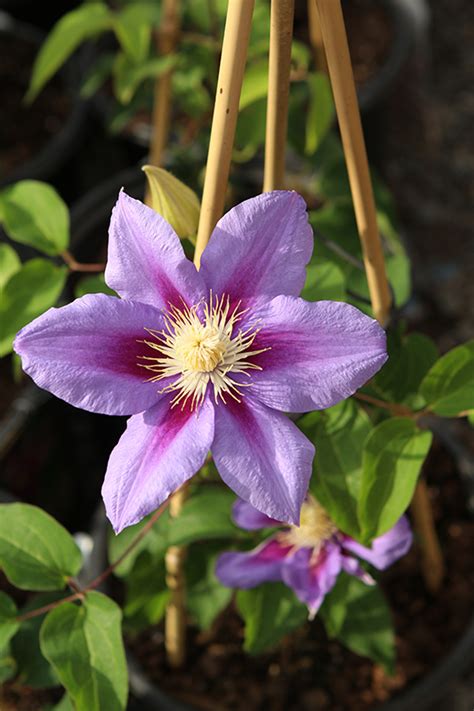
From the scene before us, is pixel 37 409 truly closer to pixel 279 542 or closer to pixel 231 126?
pixel 279 542

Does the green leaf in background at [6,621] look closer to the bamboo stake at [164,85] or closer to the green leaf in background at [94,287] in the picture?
the green leaf in background at [94,287]

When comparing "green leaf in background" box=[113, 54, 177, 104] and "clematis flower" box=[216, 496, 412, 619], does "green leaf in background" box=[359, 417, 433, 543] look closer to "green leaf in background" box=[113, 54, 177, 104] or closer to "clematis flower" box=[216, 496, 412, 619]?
"clematis flower" box=[216, 496, 412, 619]

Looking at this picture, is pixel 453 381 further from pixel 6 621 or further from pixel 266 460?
pixel 6 621

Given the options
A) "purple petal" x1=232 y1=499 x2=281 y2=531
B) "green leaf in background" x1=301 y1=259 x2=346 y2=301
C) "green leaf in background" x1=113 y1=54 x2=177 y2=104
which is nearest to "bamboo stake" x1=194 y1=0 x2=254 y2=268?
"green leaf in background" x1=301 y1=259 x2=346 y2=301

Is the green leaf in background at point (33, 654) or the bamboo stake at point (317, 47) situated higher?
the bamboo stake at point (317, 47)

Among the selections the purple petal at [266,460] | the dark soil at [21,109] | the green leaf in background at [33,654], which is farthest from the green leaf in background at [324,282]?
the dark soil at [21,109]

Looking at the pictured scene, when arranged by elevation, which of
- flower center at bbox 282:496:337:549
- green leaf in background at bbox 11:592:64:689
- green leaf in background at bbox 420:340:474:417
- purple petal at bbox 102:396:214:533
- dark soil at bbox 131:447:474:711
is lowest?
dark soil at bbox 131:447:474:711
